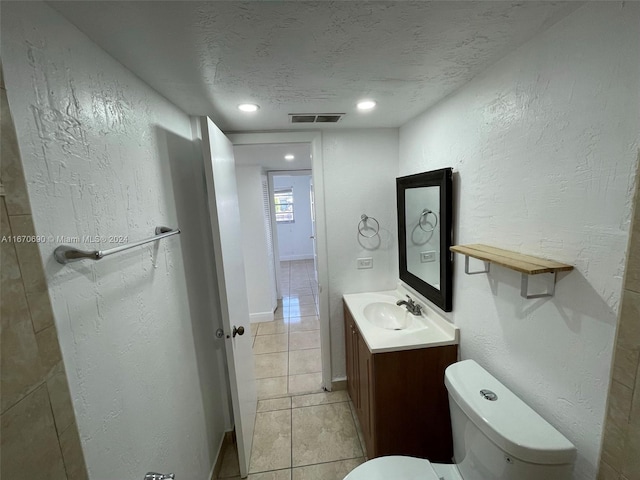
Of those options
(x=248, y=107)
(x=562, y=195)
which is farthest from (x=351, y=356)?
(x=248, y=107)

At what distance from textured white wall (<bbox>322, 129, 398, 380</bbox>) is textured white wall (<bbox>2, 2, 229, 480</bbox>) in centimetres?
106

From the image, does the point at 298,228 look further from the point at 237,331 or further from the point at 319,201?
the point at 237,331

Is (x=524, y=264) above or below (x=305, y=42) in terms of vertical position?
below

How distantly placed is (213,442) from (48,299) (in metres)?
1.56

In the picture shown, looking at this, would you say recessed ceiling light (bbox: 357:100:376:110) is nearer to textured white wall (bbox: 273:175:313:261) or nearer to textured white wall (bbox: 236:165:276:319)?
textured white wall (bbox: 236:165:276:319)

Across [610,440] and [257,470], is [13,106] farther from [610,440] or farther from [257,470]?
[257,470]

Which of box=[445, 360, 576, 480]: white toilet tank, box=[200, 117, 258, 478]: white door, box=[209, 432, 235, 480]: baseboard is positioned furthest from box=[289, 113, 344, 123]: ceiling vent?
box=[209, 432, 235, 480]: baseboard

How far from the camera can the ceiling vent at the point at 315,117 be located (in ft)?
5.38

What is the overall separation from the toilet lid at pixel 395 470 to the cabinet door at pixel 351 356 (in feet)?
2.06

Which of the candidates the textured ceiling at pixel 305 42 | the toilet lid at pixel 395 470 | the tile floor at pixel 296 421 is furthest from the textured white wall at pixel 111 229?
the toilet lid at pixel 395 470

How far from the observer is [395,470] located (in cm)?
116

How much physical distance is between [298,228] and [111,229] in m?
6.26

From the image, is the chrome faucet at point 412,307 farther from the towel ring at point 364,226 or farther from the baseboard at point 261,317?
the baseboard at point 261,317

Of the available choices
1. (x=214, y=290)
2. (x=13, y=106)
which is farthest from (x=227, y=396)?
(x=13, y=106)
